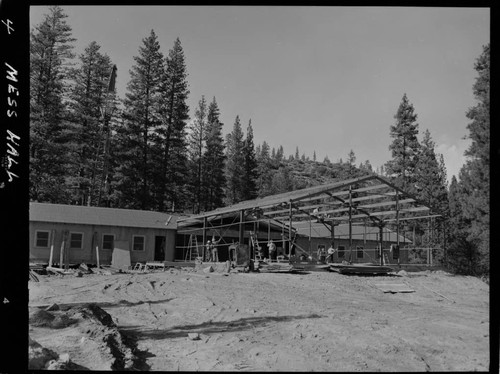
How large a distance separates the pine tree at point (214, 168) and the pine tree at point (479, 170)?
3040 cm

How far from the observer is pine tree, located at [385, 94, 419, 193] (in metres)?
48.6

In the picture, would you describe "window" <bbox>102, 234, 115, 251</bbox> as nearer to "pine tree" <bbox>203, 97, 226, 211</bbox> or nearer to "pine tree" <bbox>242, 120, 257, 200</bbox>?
"pine tree" <bbox>203, 97, 226, 211</bbox>

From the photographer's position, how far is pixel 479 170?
2716cm

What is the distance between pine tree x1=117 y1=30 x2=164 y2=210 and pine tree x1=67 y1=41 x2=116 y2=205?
104 inches

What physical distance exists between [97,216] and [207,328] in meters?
21.7

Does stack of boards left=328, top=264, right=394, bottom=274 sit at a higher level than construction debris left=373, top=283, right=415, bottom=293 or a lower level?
higher

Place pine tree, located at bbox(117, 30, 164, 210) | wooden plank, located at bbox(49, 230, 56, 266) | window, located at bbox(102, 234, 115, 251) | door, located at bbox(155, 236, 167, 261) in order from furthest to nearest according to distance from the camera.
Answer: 1. pine tree, located at bbox(117, 30, 164, 210)
2. door, located at bbox(155, 236, 167, 261)
3. window, located at bbox(102, 234, 115, 251)
4. wooden plank, located at bbox(49, 230, 56, 266)

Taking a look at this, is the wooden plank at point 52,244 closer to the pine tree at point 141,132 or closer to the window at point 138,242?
the window at point 138,242

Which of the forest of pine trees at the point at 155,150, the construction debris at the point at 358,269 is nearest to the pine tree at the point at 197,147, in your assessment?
the forest of pine trees at the point at 155,150

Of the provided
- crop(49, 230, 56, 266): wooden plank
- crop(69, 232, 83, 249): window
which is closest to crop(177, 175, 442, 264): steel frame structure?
crop(69, 232, 83, 249): window

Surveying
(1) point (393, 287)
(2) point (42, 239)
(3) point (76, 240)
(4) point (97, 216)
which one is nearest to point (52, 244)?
(2) point (42, 239)

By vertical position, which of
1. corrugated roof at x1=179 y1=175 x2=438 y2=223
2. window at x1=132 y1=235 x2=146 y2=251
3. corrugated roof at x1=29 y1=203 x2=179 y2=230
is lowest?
window at x1=132 y1=235 x2=146 y2=251
